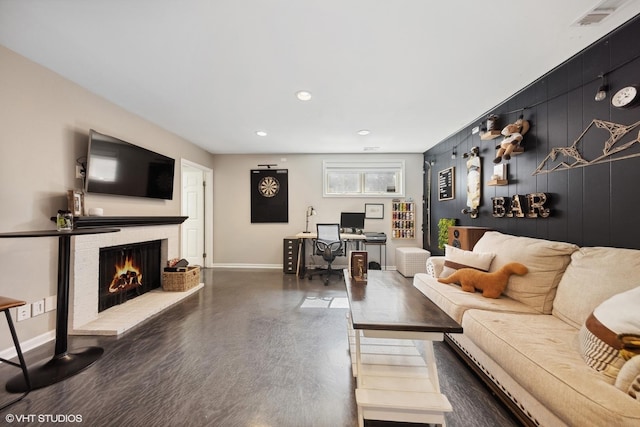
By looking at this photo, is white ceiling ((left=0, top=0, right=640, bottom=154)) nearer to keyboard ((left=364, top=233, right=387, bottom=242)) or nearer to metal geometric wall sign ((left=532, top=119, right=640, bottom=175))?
metal geometric wall sign ((left=532, top=119, right=640, bottom=175))

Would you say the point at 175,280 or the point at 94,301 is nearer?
the point at 94,301

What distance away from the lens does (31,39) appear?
6.01 feet

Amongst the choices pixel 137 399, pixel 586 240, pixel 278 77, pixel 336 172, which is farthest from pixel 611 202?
pixel 336 172

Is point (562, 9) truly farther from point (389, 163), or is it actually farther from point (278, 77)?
point (389, 163)

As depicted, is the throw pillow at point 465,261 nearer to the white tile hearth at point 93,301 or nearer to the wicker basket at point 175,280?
the white tile hearth at point 93,301

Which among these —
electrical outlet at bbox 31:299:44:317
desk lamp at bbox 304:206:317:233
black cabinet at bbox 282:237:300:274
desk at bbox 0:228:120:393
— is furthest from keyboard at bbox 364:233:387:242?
electrical outlet at bbox 31:299:44:317

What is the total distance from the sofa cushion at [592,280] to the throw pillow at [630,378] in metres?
0.63

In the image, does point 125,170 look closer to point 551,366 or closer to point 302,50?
point 302,50

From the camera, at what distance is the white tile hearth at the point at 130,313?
2.37 metres

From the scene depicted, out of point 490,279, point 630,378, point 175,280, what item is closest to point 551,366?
point 630,378

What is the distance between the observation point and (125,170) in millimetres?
2926

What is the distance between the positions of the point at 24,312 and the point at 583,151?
185 inches

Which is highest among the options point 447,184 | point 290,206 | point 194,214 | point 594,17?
point 594,17

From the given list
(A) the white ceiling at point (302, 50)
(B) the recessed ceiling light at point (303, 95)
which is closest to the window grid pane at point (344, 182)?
(A) the white ceiling at point (302, 50)
